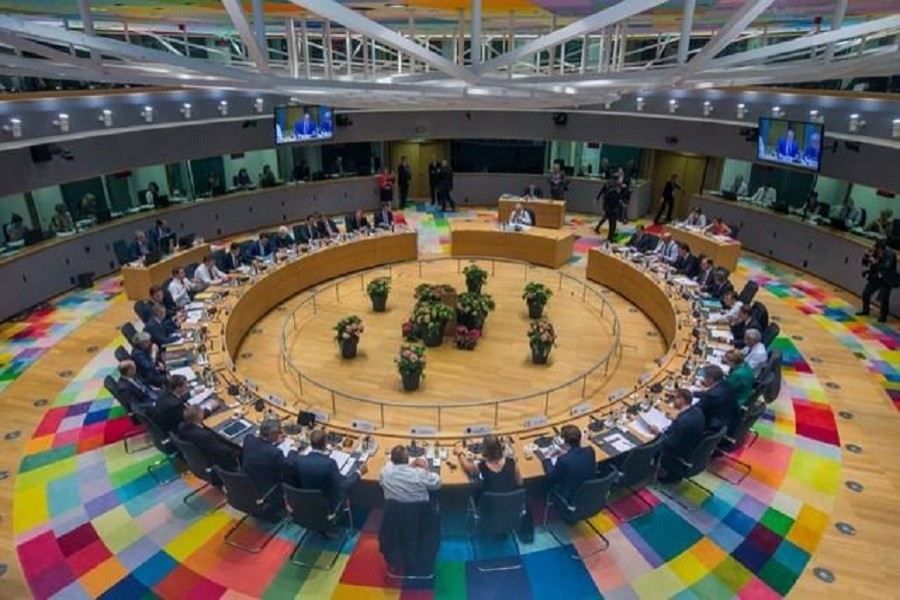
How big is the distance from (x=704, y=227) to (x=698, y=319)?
597 cm

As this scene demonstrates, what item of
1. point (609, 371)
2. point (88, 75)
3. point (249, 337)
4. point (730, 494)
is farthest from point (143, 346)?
point (730, 494)

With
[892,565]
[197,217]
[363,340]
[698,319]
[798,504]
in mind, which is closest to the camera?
[892,565]

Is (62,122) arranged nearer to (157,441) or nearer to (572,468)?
(157,441)

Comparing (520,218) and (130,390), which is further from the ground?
(520,218)

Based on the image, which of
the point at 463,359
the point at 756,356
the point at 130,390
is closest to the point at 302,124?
the point at 463,359

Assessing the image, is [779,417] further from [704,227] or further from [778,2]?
[704,227]

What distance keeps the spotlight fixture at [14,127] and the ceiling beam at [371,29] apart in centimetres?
1112

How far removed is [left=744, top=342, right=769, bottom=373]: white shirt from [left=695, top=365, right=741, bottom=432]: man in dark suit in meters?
1.44

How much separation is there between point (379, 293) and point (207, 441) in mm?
6210

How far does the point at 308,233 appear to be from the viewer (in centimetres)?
1487

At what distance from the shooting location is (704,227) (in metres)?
15.3

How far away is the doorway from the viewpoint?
21297 mm

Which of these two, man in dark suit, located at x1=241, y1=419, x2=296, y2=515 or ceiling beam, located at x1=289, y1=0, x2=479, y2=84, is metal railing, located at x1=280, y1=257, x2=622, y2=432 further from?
ceiling beam, located at x1=289, y1=0, x2=479, y2=84

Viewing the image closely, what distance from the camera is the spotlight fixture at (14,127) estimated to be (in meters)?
11.2
